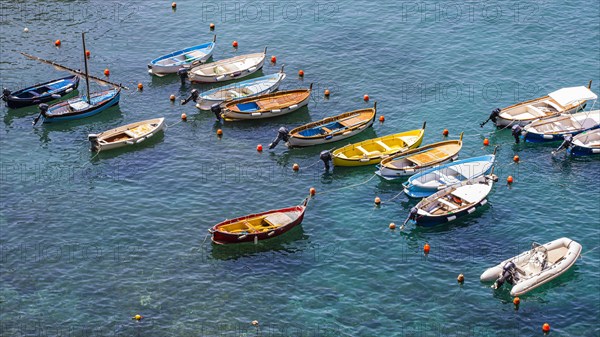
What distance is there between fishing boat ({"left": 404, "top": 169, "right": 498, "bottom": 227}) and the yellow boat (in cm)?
850

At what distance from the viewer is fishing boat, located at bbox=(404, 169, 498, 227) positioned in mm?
85850

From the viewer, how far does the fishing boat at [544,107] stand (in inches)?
3954

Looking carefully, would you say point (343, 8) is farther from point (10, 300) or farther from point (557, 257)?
point (10, 300)

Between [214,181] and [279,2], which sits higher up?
[279,2]

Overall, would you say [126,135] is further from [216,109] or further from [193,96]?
[216,109]

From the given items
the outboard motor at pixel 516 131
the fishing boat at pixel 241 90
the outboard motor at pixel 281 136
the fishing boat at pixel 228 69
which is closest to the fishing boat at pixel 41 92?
the fishing boat at pixel 228 69

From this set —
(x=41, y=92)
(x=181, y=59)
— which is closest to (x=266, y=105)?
(x=181, y=59)

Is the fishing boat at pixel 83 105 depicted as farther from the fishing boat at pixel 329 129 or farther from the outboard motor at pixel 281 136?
the fishing boat at pixel 329 129

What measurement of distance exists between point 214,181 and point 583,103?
3989cm

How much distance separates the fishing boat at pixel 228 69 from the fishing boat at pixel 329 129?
1566 cm

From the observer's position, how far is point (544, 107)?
339ft

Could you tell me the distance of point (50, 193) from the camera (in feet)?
304

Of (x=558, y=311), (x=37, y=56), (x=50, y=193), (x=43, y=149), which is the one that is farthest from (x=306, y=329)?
(x=37, y=56)

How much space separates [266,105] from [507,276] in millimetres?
37742
